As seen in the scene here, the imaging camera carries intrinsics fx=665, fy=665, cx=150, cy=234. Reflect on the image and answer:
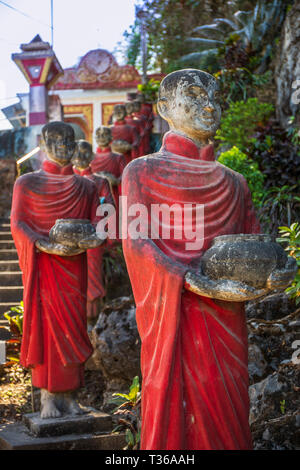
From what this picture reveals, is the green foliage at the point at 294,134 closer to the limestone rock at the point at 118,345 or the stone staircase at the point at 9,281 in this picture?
the limestone rock at the point at 118,345

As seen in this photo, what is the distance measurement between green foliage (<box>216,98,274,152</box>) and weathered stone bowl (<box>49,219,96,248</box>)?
21.1ft

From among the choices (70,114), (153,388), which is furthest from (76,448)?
(70,114)

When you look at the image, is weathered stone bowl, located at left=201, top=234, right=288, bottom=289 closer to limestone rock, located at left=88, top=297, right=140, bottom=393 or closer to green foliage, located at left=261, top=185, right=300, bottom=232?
limestone rock, located at left=88, top=297, right=140, bottom=393

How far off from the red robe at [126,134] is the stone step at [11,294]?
4.79m

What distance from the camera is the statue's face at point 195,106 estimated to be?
139 inches

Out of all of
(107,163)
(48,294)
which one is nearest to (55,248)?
(48,294)

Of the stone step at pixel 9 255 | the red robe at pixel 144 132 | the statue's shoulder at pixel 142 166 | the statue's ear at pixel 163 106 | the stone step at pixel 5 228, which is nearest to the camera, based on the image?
the statue's shoulder at pixel 142 166

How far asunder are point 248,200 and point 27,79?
457 inches

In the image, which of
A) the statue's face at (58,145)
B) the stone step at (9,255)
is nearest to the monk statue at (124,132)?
the stone step at (9,255)

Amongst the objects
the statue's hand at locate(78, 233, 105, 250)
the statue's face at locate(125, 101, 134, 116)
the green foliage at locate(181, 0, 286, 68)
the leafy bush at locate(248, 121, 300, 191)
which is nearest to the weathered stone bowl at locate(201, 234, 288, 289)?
the statue's hand at locate(78, 233, 105, 250)

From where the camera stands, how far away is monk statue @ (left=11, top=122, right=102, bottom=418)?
17.9 ft

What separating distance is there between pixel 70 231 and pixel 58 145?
94 centimetres

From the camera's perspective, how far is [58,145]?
5688 millimetres
